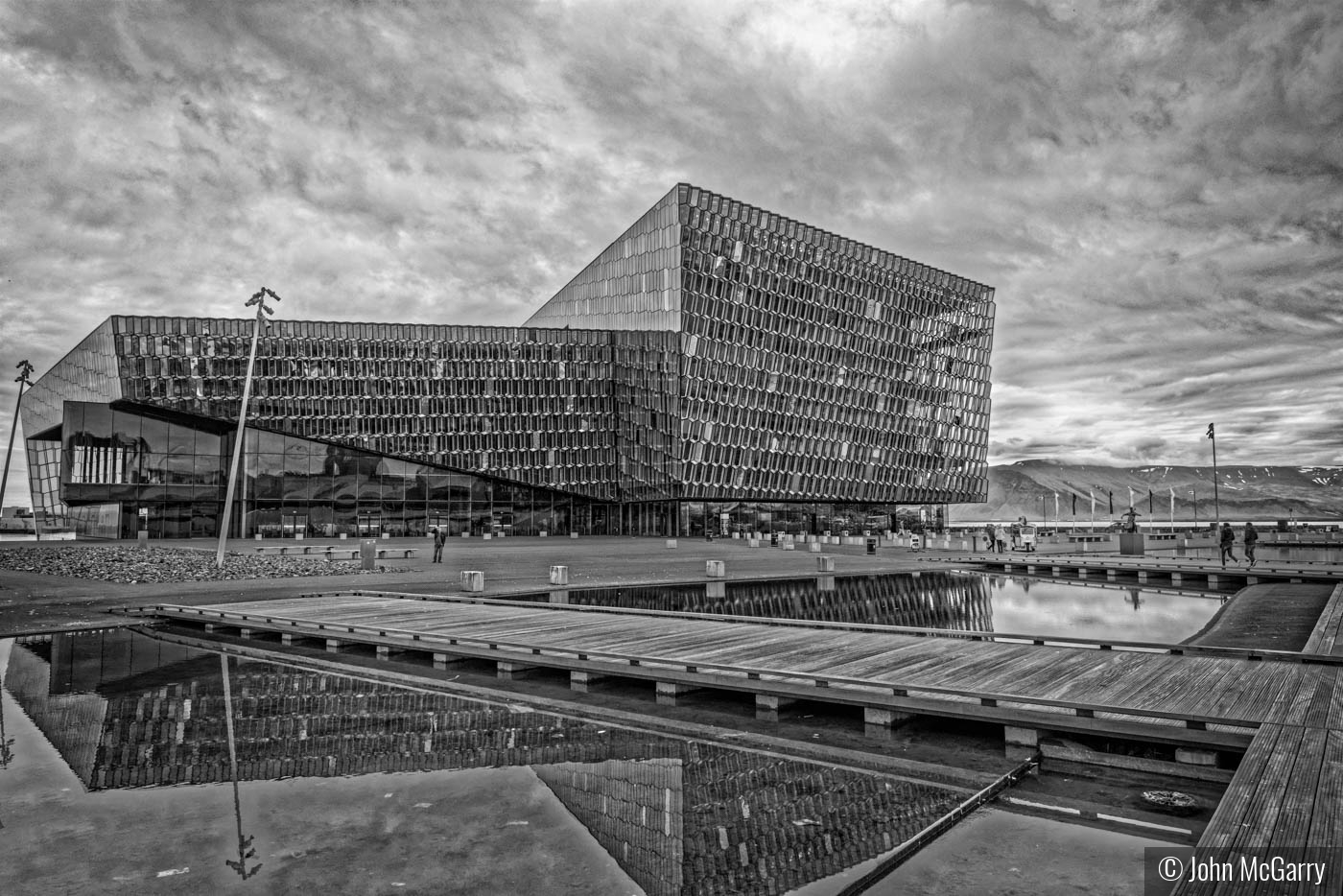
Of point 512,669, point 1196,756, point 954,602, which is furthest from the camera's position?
point 954,602

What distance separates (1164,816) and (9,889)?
8239 mm

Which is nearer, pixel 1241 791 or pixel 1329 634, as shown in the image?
pixel 1241 791

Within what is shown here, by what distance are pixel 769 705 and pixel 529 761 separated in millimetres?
3341

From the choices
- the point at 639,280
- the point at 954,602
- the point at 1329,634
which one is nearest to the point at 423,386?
the point at 639,280

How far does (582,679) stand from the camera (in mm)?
12617

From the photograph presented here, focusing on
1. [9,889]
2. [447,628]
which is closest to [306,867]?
[9,889]

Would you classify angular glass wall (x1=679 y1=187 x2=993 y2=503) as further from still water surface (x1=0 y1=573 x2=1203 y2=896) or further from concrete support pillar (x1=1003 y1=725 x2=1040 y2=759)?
concrete support pillar (x1=1003 y1=725 x2=1040 y2=759)

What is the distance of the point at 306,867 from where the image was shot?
6.05 meters

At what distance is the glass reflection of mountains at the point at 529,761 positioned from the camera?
250 inches

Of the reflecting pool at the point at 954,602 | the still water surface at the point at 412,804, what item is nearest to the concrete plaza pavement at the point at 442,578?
the reflecting pool at the point at 954,602

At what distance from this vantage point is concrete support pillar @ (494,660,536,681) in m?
13.3

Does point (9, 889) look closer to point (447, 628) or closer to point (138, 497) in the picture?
point (447, 628)

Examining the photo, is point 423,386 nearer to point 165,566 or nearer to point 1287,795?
point 165,566

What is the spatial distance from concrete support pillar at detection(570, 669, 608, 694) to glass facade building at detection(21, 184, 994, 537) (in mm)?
58478
